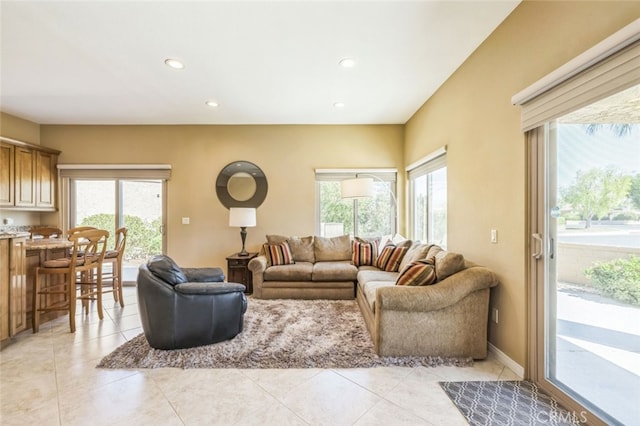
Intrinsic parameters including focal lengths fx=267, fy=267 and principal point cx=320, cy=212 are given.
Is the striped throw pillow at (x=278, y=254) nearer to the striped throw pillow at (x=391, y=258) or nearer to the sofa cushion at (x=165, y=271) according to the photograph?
the striped throw pillow at (x=391, y=258)

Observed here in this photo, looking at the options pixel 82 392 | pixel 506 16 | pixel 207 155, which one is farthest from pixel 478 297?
pixel 207 155

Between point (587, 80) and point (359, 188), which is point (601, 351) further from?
point (359, 188)

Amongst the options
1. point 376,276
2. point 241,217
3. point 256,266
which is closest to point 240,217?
point 241,217

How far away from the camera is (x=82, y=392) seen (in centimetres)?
186

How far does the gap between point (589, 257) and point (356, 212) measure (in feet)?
11.0

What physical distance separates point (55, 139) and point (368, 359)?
5.99 m

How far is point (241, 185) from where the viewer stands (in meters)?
4.73

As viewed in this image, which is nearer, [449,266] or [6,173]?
[449,266]

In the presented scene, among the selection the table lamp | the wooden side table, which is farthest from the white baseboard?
the table lamp

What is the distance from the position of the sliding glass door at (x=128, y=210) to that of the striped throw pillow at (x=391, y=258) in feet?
12.3

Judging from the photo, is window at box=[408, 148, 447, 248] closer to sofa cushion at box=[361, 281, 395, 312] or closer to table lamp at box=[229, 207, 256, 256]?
sofa cushion at box=[361, 281, 395, 312]

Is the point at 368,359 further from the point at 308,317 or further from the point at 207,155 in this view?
the point at 207,155

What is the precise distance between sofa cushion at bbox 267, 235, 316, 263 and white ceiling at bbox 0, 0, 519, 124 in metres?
2.01

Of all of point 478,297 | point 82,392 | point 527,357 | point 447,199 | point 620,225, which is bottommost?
point 82,392
